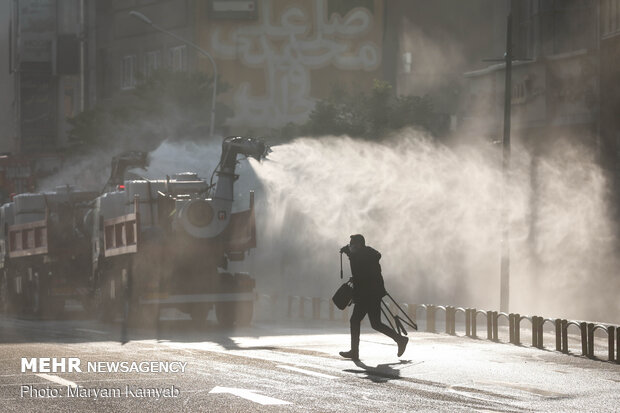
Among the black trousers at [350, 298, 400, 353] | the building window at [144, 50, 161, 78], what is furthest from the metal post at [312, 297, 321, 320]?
the building window at [144, 50, 161, 78]

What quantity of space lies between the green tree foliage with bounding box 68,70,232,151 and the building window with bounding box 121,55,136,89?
2450cm

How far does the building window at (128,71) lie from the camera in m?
87.6

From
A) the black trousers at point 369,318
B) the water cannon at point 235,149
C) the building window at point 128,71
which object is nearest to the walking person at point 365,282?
the black trousers at point 369,318

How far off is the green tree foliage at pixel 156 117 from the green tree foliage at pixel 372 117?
984cm

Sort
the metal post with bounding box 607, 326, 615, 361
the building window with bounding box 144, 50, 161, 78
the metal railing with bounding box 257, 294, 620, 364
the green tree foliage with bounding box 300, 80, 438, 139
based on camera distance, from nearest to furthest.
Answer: the metal post with bounding box 607, 326, 615, 361 → the metal railing with bounding box 257, 294, 620, 364 → the green tree foliage with bounding box 300, 80, 438, 139 → the building window with bounding box 144, 50, 161, 78

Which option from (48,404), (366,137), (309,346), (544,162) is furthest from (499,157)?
(48,404)

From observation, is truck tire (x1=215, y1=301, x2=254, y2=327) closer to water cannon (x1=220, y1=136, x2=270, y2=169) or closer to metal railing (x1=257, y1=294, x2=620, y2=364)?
water cannon (x1=220, y1=136, x2=270, y2=169)

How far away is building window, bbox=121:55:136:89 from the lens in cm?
8762

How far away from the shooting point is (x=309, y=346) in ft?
68.9

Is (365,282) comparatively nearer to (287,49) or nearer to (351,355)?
(351,355)

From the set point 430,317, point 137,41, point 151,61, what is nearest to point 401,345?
point 430,317

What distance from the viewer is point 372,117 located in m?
51.1

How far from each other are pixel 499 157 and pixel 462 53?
3796 cm

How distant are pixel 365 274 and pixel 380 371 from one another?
2.20 metres
